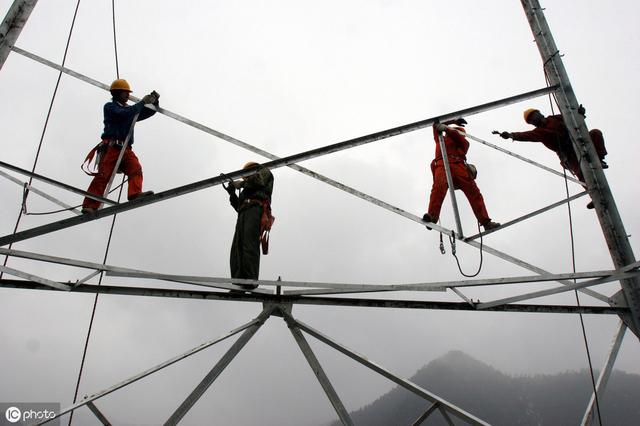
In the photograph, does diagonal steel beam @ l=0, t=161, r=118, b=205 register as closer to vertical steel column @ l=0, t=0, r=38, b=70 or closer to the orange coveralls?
vertical steel column @ l=0, t=0, r=38, b=70

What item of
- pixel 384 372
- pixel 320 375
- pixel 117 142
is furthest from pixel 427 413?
pixel 117 142

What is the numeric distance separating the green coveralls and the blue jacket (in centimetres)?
166

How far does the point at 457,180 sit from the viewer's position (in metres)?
6.81

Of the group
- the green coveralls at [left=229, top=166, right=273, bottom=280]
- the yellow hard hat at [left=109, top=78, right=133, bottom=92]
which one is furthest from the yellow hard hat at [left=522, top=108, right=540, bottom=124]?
the yellow hard hat at [left=109, top=78, right=133, bottom=92]

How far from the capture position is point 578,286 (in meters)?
4.99

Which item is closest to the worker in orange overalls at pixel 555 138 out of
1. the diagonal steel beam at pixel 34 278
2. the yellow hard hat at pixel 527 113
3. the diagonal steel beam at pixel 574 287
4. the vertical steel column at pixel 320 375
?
the yellow hard hat at pixel 527 113

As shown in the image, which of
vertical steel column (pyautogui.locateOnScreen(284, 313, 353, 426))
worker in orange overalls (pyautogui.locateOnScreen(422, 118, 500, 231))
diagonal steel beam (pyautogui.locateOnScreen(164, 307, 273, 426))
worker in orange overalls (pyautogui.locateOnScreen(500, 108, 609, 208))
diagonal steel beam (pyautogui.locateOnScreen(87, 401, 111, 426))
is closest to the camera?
diagonal steel beam (pyautogui.locateOnScreen(164, 307, 273, 426))

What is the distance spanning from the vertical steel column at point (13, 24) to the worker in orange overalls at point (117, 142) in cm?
148

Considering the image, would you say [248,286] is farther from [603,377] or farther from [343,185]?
[603,377]

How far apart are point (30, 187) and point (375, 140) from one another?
14.2ft

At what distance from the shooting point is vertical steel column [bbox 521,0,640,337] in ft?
17.3

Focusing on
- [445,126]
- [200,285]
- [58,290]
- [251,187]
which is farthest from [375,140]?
[58,290]

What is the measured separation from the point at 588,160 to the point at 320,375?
433cm

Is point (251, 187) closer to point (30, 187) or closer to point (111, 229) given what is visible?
point (111, 229)
